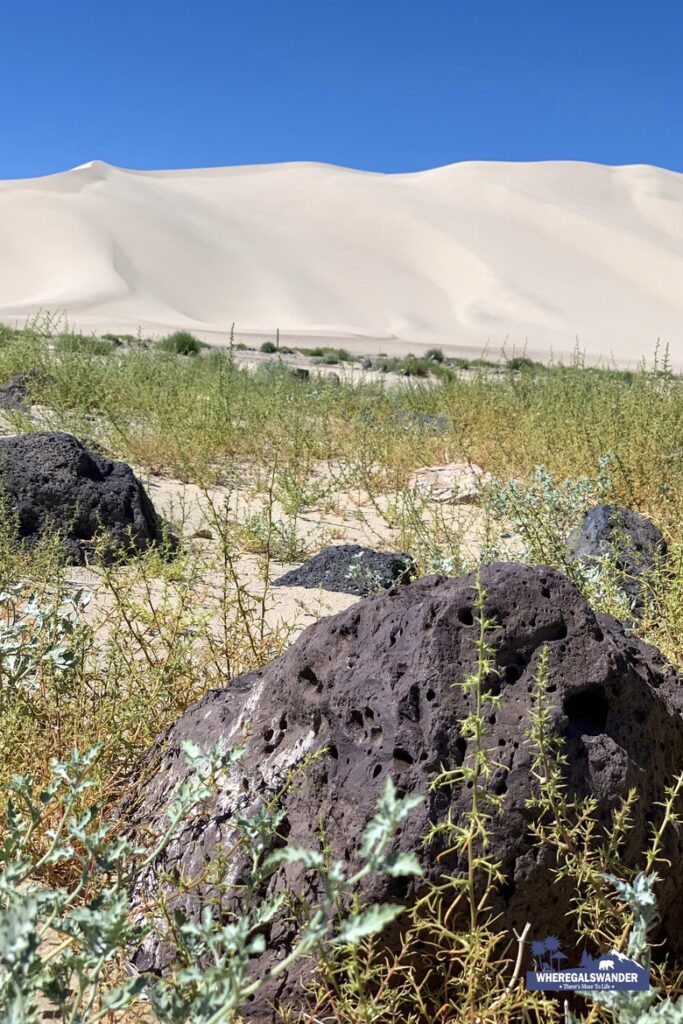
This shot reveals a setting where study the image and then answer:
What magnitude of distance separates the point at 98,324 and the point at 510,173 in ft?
137

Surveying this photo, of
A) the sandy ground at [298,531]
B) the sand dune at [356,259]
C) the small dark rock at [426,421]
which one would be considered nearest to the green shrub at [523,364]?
the small dark rock at [426,421]

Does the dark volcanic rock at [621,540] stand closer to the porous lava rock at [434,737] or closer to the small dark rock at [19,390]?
the porous lava rock at [434,737]

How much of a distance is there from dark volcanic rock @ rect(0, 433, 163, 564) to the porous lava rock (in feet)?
7.99

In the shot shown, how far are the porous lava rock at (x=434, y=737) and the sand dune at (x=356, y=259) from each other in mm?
32479

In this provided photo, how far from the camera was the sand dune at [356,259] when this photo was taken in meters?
43.3

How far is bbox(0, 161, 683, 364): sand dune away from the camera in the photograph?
43.3 metres

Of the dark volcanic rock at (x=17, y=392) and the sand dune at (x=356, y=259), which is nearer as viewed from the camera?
the dark volcanic rock at (x=17, y=392)

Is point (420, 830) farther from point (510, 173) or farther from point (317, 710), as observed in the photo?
point (510, 173)

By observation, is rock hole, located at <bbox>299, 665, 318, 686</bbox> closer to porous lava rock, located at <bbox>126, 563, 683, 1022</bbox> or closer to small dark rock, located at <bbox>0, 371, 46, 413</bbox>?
porous lava rock, located at <bbox>126, 563, 683, 1022</bbox>

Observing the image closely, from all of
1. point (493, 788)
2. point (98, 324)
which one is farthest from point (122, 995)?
point (98, 324)

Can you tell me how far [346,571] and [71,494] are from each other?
4.49 ft

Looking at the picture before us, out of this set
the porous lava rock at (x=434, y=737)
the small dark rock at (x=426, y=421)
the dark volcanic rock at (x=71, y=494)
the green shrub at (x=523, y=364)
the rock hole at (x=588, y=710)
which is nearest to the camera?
the porous lava rock at (x=434, y=737)

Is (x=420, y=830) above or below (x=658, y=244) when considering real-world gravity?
below

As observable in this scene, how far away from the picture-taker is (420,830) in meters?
1.63
